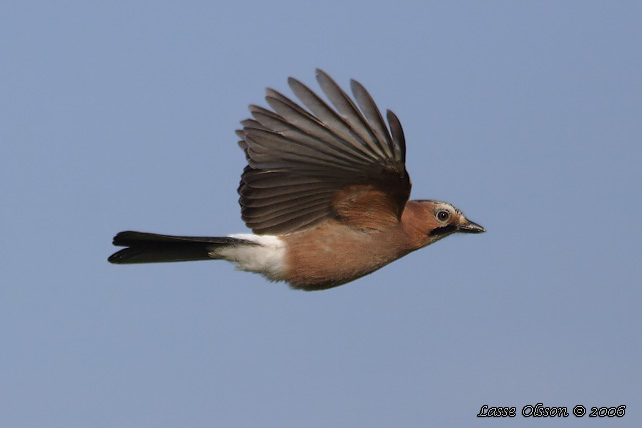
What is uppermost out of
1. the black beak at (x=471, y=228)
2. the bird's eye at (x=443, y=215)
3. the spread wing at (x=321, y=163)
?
the spread wing at (x=321, y=163)

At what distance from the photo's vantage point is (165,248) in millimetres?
7766

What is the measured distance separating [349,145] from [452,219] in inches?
74.9

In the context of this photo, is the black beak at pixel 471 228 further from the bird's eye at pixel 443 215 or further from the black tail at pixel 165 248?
the black tail at pixel 165 248

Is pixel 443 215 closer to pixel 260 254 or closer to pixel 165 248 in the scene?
pixel 260 254

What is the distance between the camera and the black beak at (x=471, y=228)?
867 centimetres

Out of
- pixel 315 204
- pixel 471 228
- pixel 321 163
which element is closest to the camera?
pixel 321 163

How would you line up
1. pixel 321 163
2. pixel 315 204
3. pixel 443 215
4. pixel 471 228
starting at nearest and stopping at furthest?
pixel 321 163 < pixel 315 204 < pixel 443 215 < pixel 471 228

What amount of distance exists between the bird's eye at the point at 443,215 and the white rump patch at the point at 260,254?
1571mm

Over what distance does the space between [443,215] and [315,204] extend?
140 cm

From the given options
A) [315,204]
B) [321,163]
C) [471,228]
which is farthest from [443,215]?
[321,163]

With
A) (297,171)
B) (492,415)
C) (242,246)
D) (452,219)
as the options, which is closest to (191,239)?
(242,246)

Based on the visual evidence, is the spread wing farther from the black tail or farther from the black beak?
the black beak

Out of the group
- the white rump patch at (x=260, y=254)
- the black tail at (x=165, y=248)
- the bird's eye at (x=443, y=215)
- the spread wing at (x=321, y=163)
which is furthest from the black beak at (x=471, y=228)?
the black tail at (x=165, y=248)

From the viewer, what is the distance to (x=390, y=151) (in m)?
7.05
